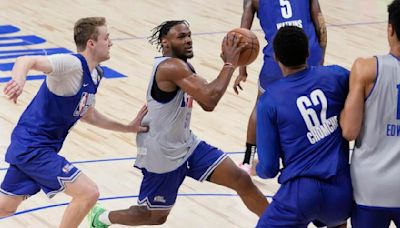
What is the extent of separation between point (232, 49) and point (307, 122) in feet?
3.78

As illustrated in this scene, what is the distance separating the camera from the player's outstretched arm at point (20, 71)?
5383 millimetres

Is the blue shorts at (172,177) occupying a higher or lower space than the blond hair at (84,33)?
lower

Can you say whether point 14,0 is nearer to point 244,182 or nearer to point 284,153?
point 244,182

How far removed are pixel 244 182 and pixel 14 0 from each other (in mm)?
9867

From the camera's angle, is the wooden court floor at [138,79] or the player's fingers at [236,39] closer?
the player's fingers at [236,39]

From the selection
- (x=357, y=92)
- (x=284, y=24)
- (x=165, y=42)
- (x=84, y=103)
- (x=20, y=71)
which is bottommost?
(x=84, y=103)

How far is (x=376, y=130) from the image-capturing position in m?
4.71

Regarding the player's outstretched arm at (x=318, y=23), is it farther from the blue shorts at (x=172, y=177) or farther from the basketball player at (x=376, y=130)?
the basketball player at (x=376, y=130)

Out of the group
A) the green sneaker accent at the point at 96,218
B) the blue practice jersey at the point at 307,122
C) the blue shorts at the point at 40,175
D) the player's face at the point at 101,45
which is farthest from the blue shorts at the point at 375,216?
the green sneaker accent at the point at 96,218

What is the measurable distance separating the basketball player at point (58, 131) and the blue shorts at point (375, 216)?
1869 mm

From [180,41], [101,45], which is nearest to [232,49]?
[180,41]

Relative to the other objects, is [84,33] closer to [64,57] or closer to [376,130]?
[64,57]

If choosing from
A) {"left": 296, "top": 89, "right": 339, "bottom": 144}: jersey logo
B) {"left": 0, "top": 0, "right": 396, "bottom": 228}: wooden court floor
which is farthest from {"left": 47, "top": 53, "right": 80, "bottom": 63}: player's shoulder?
{"left": 296, "top": 89, "right": 339, "bottom": 144}: jersey logo

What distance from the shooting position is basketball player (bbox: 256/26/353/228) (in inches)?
189
